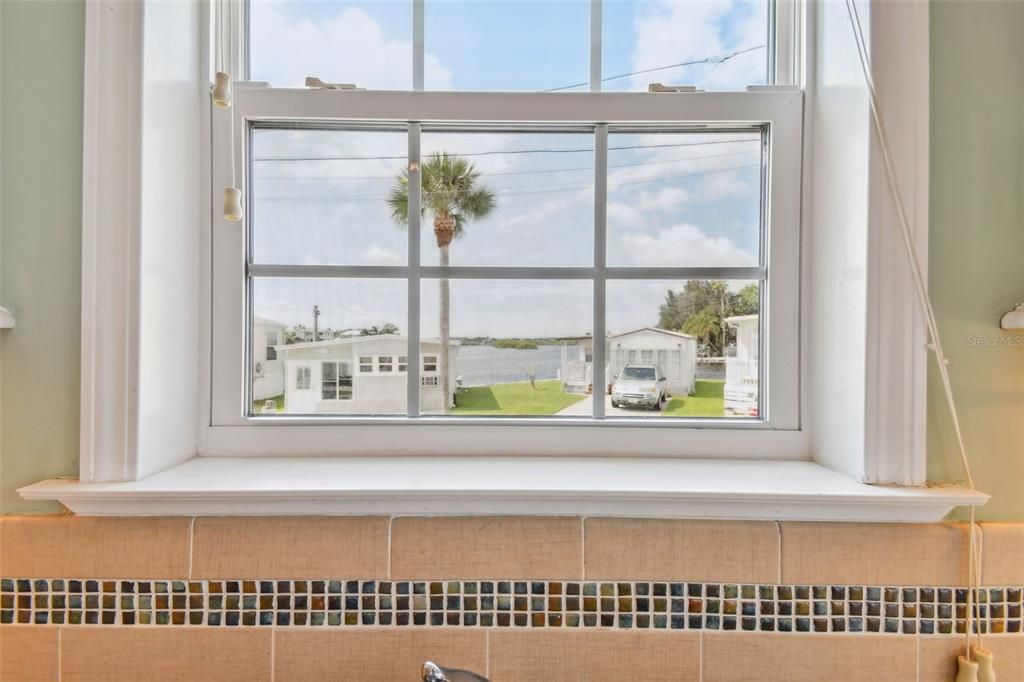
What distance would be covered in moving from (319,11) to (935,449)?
1.23 m

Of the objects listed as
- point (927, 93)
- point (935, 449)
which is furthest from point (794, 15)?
point (935, 449)

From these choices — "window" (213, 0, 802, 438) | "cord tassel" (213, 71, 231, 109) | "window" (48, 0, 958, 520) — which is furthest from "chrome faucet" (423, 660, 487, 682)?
"cord tassel" (213, 71, 231, 109)

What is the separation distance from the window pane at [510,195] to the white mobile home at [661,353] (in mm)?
159

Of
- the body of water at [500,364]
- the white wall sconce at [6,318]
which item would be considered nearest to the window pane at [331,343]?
the body of water at [500,364]

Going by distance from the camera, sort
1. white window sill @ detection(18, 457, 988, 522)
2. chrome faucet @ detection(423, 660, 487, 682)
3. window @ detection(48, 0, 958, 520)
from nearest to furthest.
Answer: chrome faucet @ detection(423, 660, 487, 682) → white window sill @ detection(18, 457, 988, 522) → window @ detection(48, 0, 958, 520)

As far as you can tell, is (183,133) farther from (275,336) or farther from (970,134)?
(970,134)

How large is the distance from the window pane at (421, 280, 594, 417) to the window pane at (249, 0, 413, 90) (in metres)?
0.38

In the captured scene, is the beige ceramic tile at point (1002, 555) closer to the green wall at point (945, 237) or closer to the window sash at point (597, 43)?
the green wall at point (945, 237)

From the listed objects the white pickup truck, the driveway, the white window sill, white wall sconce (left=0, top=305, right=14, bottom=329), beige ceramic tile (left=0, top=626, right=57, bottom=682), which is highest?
white wall sconce (left=0, top=305, right=14, bottom=329)

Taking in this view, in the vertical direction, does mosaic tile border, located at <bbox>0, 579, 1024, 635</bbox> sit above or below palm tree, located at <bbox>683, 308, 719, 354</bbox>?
below

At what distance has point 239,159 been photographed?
0.80 m

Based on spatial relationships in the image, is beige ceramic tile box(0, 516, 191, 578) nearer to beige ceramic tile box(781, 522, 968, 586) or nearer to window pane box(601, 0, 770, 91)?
beige ceramic tile box(781, 522, 968, 586)

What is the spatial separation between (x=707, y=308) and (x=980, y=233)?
383 mm

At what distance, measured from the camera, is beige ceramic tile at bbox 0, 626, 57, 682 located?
26.7 inches
